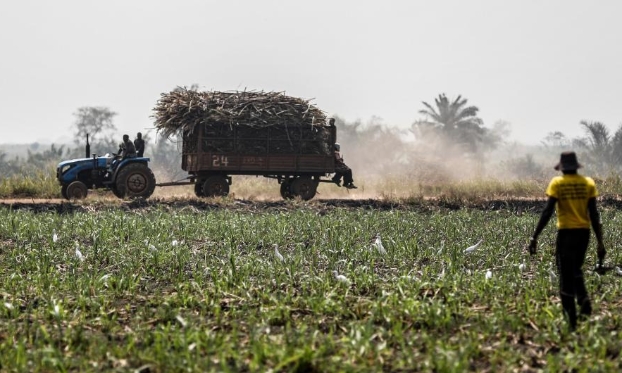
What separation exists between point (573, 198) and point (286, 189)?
727 inches

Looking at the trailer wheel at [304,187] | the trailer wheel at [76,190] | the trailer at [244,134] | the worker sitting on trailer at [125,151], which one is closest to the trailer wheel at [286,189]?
the trailer wheel at [304,187]

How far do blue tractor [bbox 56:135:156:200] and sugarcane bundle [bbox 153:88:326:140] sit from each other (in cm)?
166

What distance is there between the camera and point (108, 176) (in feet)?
76.2

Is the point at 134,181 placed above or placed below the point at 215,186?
above

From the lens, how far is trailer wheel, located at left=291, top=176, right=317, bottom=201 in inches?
998

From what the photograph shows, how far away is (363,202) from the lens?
24.9 metres

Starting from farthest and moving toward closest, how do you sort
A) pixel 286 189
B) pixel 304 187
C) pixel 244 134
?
1. pixel 286 189
2. pixel 304 187
3. pixel 244 134

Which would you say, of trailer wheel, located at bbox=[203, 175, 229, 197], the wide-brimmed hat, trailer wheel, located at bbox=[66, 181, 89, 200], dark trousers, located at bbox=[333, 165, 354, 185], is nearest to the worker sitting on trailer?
trailer wheel, located at bbox=[66, 181, 89, 200]

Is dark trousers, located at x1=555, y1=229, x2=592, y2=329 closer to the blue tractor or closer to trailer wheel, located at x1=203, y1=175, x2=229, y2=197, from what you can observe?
the blue tractor

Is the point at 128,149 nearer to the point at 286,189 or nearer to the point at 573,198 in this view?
the point at 286,189

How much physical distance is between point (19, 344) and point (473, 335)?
3.64 metres

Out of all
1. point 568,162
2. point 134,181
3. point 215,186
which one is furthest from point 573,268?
point 215,186

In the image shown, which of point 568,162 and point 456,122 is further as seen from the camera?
point 456,122

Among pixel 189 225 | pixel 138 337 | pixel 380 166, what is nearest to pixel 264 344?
pixel 138 337
